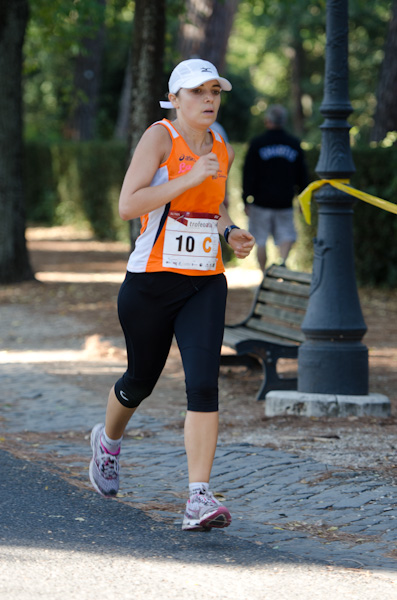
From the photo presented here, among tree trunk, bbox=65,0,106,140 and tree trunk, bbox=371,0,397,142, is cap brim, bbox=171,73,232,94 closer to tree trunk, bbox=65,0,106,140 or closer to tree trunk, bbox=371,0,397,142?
tree trunk, bbox=371,0,397,142

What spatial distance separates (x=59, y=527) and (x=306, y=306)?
3838mm

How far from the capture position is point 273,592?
397 centimetres

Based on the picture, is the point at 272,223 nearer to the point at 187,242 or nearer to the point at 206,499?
the point at 187,242

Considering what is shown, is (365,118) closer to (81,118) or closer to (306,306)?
(81,118)

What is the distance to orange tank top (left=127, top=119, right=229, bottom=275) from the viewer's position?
4.70 metres

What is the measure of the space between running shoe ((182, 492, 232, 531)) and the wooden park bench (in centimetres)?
337

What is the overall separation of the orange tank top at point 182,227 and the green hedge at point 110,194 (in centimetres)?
655

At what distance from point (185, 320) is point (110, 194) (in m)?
20.9

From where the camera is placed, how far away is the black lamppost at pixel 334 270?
7355 millimetres

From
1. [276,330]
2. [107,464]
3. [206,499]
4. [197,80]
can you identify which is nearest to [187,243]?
[197,80]

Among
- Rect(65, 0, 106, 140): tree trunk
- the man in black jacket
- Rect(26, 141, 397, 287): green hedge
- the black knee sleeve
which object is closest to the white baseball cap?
the black knee sleeve

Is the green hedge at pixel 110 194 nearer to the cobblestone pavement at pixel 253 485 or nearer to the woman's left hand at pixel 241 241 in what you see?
the cobblestone pavement at pixel 253 485

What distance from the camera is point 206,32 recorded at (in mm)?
17703

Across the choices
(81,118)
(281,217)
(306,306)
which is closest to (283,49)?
(81,118)
